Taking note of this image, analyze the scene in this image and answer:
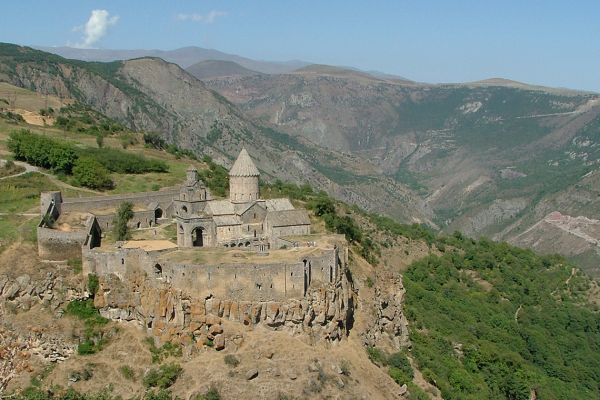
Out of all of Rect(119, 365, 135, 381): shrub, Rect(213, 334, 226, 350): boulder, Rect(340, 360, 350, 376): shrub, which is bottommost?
Rect(340, 360, 350, 376): shrub

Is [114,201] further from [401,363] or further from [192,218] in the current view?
[401,363]

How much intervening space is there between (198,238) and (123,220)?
6276 mm

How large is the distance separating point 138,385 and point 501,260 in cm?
6159

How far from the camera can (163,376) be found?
38125 mm

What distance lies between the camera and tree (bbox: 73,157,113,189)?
62459 millimetres

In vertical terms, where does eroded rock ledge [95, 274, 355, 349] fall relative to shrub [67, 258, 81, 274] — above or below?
below

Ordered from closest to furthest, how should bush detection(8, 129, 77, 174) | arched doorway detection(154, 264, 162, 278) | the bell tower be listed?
arched doorway detection(154, 264, 162, 278)
the bell tower
bush detection(8, 129, 77, 174)

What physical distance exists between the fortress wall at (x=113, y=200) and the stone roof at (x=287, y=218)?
38.9 feet

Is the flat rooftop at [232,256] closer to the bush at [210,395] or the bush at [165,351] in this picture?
the bush at [165,351]

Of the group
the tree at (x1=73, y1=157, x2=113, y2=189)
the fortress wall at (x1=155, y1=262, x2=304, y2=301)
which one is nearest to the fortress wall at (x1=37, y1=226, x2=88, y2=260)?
the fortress wall at (x1=155, y1=262, x2=304, y2=301)

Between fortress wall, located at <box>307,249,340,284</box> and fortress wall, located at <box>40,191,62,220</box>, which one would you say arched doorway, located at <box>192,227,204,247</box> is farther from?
fortress wall, located at <box>40,191,62,220</box>

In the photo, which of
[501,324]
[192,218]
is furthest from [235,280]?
[501,324]

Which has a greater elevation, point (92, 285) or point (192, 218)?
point (192, 218)

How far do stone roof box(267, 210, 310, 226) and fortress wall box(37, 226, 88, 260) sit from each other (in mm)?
13806
